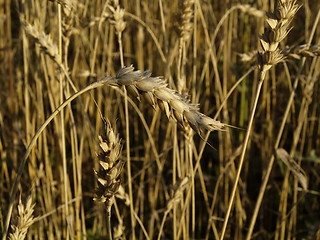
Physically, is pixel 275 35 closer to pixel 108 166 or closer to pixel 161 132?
pixel 108 166

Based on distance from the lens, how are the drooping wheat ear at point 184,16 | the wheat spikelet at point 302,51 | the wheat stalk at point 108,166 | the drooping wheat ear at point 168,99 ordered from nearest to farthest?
the drooping wheat ear at point 168,99 < the wheat stalk at point 108,166 < the wheat spikelet at point 302,51 < the drooping wheat ear at point 184,16

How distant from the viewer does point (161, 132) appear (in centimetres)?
212

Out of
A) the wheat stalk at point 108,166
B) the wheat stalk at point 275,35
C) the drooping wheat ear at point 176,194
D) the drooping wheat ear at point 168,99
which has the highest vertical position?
the wheat stalk at point 275,35

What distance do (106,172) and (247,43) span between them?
1.56m

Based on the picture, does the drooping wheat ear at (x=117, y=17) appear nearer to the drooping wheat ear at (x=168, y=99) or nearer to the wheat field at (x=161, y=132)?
the wheat field at (x=161, y=132)

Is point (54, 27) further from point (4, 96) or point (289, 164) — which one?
point (289, 164)

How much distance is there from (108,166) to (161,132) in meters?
1.36

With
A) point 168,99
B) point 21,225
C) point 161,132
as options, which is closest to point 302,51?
point 168,99

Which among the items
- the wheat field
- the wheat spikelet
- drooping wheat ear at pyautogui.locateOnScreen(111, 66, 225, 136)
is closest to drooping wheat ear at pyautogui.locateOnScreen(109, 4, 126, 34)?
the wheat field

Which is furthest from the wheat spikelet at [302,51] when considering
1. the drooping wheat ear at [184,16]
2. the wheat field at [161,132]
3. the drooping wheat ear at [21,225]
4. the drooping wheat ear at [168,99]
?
the drooping wheat ear at [21,225]

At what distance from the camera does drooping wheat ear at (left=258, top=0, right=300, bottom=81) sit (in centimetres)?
78

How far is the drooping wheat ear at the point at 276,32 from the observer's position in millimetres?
779

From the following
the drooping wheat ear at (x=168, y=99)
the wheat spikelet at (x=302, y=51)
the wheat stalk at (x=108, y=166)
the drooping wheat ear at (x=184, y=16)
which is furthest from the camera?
the drooping wheat ear at (x=184, y=16)

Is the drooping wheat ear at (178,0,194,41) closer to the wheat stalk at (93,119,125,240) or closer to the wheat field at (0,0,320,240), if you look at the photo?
the wheat field at (0,0,320,240)
